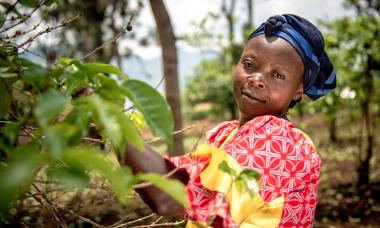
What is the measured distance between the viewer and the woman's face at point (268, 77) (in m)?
1.35

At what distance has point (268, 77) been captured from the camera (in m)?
1.35

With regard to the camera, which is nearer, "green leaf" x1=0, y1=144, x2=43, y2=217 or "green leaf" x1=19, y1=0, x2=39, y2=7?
"green leaf" x1=0, y1=144, x2=43, y2=217

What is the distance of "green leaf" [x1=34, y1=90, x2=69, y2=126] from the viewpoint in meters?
0.59

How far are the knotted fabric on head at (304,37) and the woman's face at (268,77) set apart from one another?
0.02m

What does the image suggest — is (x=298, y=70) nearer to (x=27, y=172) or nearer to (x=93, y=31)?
(x=27, y=172)

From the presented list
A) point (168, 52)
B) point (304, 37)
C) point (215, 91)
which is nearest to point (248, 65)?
point (304, 37)

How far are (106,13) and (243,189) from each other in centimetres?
1677

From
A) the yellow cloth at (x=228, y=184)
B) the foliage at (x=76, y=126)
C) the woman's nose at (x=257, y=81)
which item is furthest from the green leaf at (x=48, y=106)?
the woman's nose at (x=257, y=81)

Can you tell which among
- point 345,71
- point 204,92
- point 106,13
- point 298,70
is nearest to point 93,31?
point 106,13

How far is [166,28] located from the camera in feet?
13.5

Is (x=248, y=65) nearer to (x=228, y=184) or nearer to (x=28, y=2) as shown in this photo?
(x=228, y=184)

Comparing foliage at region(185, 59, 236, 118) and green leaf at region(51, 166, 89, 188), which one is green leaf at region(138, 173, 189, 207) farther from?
foliage at region(185, 59, 236, 118)

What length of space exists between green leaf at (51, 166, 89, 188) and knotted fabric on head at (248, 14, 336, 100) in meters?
0.88

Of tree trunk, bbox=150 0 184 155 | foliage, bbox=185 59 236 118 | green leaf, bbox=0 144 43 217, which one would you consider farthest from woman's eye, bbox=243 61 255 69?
foliage, bbox=185 59 236 118
